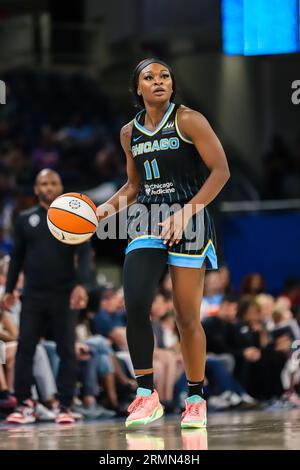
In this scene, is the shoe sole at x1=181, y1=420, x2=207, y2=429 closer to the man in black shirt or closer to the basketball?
the basketball

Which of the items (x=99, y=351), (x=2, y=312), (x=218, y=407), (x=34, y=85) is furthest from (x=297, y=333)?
(x=34, y=85)

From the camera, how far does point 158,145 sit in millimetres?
5668

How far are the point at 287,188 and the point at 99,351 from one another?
776 cm

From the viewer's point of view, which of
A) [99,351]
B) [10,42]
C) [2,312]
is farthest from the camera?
[10,42]

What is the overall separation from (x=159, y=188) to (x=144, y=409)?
4.03 ft

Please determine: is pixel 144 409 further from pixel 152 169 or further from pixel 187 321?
pixel 152 169

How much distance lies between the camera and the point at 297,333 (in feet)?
35.6

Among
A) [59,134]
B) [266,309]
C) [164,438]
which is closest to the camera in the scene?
[164,438]

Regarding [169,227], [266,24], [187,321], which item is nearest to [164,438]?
[187,321]

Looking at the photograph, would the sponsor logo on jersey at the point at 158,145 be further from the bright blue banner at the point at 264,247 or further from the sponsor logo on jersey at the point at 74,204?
the bright blue banner at the point at 264,247

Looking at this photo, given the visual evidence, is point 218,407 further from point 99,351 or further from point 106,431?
point 106,431

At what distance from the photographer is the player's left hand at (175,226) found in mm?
5449

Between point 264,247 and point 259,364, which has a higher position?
point 264,247

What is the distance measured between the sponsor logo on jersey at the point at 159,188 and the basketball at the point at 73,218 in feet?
1.59
